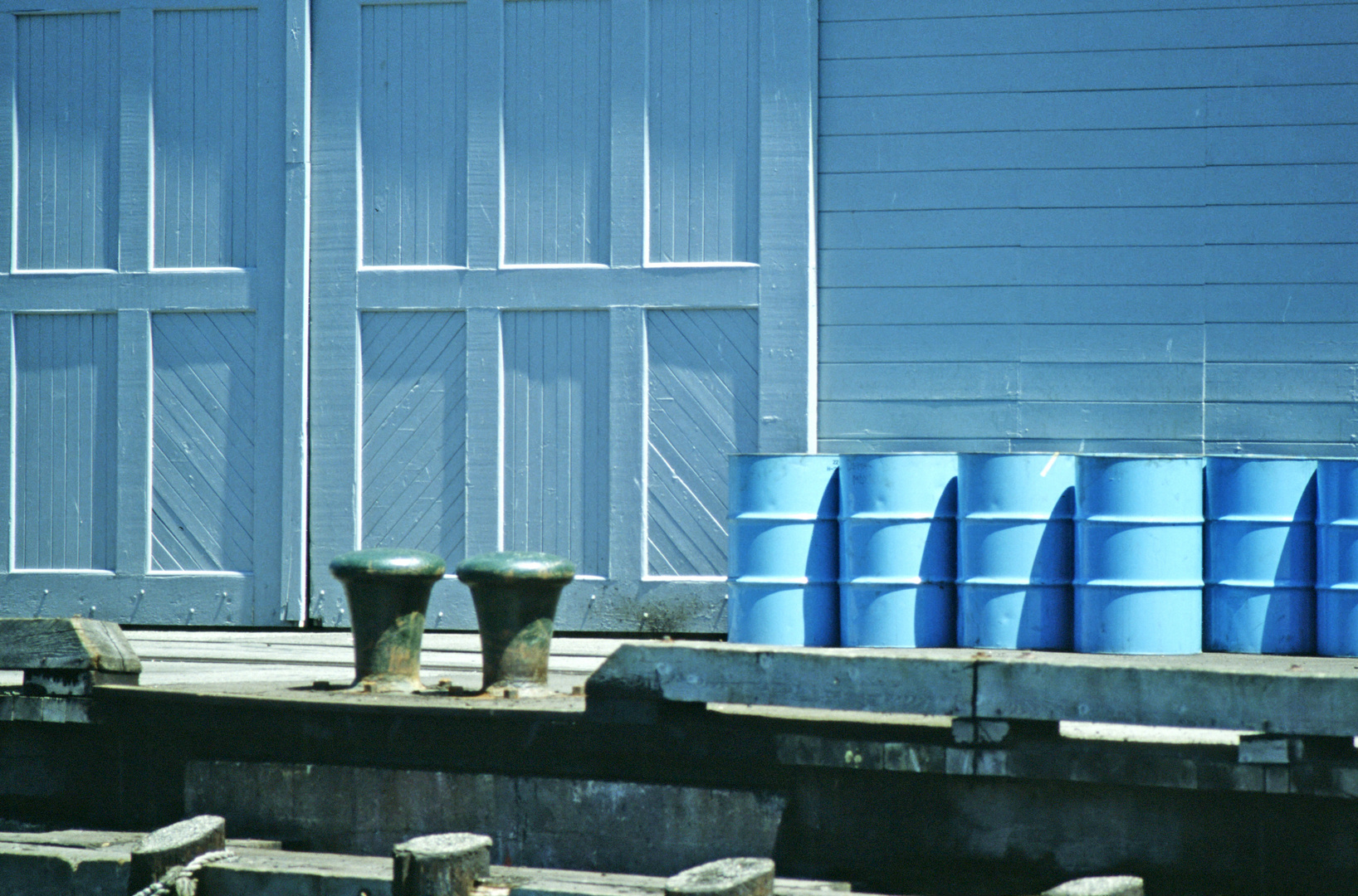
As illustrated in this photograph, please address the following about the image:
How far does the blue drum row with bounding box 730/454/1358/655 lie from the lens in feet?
17.5

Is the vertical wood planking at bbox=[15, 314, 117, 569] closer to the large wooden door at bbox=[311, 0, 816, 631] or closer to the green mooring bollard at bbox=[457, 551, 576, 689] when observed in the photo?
the large wooden door at bbox=[311, 0, 816, 631]

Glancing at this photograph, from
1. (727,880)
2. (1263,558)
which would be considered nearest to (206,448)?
(727,880)

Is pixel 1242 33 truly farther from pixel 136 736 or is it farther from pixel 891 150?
pixel 136 736

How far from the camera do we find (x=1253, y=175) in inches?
281

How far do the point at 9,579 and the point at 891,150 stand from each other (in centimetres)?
550

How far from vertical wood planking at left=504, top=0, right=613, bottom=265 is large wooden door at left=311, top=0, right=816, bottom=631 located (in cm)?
1

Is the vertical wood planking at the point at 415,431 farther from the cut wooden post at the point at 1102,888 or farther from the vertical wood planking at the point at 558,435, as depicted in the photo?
the cut wooden post at the point at 1102,888

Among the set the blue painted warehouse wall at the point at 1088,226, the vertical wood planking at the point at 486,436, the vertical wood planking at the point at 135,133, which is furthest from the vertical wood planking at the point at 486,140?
the vertical wood planking at the point at 135,133

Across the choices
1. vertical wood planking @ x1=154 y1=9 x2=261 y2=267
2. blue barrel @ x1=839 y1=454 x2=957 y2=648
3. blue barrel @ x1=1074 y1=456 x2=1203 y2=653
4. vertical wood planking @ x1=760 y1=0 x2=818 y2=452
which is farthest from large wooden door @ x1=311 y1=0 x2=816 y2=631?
blue barrel @ x1=1074 y1=456 x2=1203 y2=653

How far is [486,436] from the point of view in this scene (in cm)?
767

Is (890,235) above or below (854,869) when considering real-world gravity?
above

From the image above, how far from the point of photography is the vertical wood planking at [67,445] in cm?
803

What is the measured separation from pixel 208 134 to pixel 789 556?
4.45 m

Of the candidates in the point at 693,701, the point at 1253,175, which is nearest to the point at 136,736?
the point at 693,701
